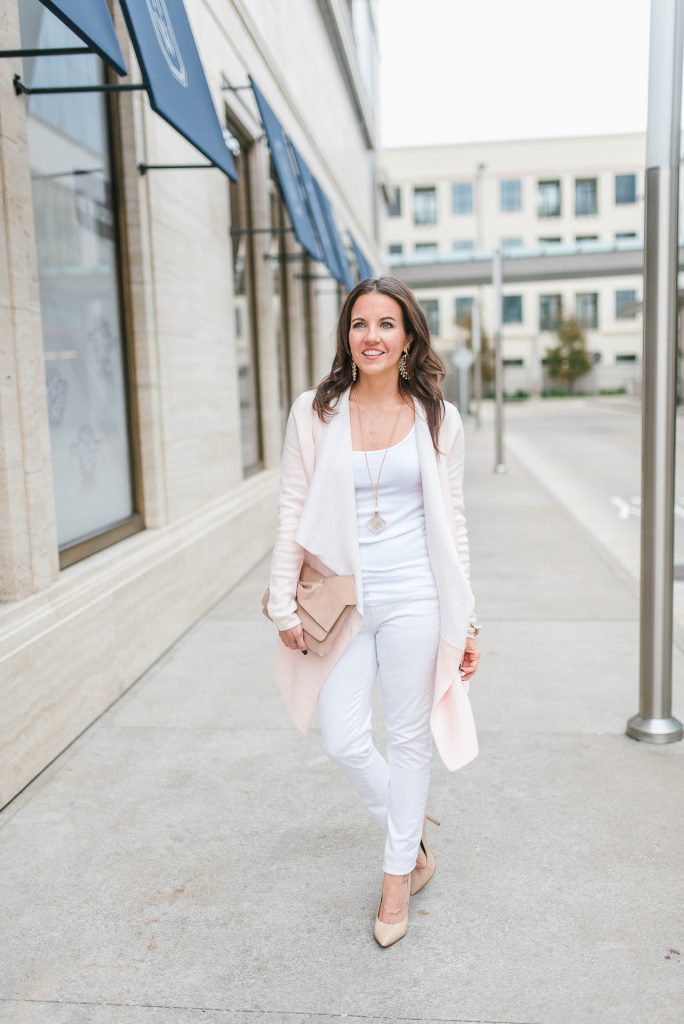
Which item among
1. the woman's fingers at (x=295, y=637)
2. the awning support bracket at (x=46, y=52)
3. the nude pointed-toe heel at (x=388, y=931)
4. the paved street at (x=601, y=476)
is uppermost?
the awning support bracket at (x=46, y=52)

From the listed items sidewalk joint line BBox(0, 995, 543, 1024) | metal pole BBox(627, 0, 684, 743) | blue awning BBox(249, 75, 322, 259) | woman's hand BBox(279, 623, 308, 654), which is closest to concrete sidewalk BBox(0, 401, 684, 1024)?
sidewalk joint line BBox(0, 995, 543, 1024)

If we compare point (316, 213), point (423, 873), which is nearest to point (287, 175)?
point (316, 213)

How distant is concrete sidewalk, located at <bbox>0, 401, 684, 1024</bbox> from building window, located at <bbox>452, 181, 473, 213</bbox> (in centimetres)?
7115

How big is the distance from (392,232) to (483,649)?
6967 cm

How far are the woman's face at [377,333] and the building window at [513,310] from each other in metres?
73.8

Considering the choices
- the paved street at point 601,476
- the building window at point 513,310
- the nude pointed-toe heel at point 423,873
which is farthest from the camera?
the building window at point 513,310

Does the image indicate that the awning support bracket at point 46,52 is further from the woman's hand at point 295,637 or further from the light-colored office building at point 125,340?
the woman's hand at point 295,637

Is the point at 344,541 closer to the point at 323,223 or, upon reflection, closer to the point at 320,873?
the point at 320,873

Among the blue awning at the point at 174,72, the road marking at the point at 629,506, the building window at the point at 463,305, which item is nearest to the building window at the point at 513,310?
the building window at the point at 463,305

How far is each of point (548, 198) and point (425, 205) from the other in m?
9.02

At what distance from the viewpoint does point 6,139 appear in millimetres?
4121

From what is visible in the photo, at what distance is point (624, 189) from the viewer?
234 ft

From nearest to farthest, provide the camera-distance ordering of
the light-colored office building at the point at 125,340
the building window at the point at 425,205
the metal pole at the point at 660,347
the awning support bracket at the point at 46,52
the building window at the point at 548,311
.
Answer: the awning support bracket at the point at 46,52 < the metal pole at the point at 660,347 < the light-colored office building at the point at 125,340 < the building window at the point at 425,205 < the building window at the point at 548,311

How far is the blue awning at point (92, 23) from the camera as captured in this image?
3.44 metres
